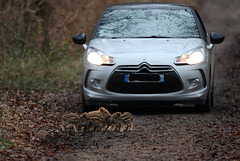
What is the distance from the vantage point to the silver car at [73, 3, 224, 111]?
32.9 ft

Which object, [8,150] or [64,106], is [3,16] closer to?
[64,106]

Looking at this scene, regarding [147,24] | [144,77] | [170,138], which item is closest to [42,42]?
[147,24]

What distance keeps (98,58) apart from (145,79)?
0.90 m

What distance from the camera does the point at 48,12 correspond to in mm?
17516

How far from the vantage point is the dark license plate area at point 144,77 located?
32.8 ft

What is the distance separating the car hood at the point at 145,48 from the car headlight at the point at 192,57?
7cm

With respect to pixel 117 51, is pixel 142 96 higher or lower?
lower

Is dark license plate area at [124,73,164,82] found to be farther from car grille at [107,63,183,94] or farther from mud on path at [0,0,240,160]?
mud on path at [0,0,240,160]

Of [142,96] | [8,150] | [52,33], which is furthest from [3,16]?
[8,150]

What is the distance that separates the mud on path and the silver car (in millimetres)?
418

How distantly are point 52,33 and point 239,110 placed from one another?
24.3 feet

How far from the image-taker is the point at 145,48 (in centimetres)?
1028

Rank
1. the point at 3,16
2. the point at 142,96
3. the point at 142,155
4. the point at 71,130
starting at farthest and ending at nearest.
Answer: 1. the point at 3,16
2. the point at 142,96
3. the point at 71,130
4. the point at 142,155

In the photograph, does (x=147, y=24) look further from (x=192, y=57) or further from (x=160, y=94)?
(x=160, y=94)
